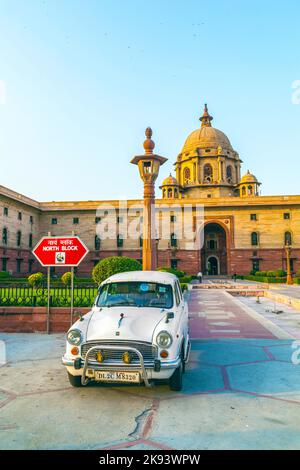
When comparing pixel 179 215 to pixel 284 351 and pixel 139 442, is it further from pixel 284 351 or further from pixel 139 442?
pixel 139 442

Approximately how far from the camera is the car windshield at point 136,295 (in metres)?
5.55

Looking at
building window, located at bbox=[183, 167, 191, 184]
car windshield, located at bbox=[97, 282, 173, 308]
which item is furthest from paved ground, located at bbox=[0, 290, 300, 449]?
building window, located at bbox=[183, 167, 191, 184]

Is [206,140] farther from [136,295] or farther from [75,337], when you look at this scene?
[75,337]

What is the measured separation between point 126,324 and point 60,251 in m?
4.51

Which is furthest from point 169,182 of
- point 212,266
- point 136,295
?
point 136,295

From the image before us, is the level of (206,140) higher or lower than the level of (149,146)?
higher

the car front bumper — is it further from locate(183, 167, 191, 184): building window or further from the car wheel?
locate(183, 167, 191, 184): building window

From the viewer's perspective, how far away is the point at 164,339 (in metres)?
4.50

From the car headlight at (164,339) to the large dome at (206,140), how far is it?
56.5m

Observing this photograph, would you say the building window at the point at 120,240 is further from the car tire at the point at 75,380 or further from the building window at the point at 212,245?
the car tire at the point at 75,380

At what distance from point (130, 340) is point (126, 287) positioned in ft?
4.86

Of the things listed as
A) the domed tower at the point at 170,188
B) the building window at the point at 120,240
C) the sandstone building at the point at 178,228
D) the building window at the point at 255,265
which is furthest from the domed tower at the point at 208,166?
the building window at the point at 120,240

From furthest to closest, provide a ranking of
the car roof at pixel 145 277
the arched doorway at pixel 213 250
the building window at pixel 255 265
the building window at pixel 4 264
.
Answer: the arched doorway at pixel 213 250
the building window at pixel 255 265
the building window at pixel 4 264
the car roof at pixel 145 277
